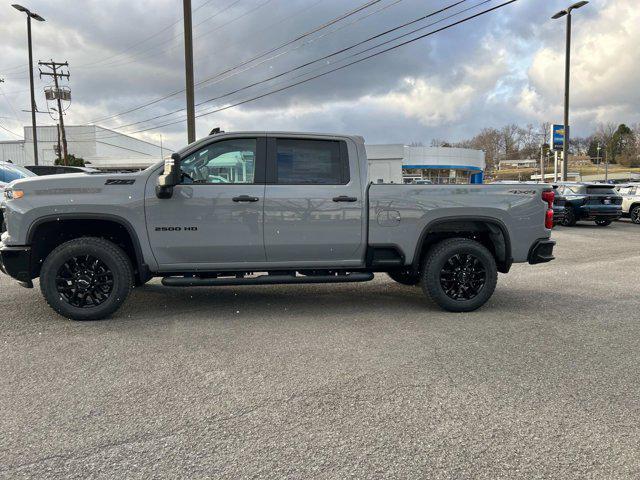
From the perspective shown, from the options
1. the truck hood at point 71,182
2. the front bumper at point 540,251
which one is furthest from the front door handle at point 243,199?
the front bumper at point 540,251

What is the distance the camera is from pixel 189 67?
14258 millimetres

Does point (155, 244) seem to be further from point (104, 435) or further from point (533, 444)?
point (533, 444)

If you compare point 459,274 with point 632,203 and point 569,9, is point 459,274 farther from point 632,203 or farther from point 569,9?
point 569,9

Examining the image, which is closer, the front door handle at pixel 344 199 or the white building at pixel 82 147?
the front door handle at pixel 344 199

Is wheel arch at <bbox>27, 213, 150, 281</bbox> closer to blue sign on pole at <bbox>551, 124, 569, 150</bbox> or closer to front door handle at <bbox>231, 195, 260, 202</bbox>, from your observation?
front door handle at <bbox>231, 195, 260, 202</bbox>

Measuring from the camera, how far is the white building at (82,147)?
5706 centimetres

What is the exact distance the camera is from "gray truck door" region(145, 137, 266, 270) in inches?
203

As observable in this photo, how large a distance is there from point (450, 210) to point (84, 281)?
4060 mm

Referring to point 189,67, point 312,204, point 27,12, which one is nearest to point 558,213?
point 189,67

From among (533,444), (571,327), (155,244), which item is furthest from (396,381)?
(155,244)

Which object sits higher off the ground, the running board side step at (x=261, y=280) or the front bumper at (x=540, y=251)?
the front bumper at (x=540, y=251)

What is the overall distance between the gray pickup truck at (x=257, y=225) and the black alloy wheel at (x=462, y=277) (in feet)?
0.04

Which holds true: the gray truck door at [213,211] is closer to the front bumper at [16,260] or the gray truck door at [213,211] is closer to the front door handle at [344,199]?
the front door handle at [344,199]

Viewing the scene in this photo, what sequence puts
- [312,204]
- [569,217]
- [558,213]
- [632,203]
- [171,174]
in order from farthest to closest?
[632,203], [569,217], [558,213], [312,204], [171,174]
